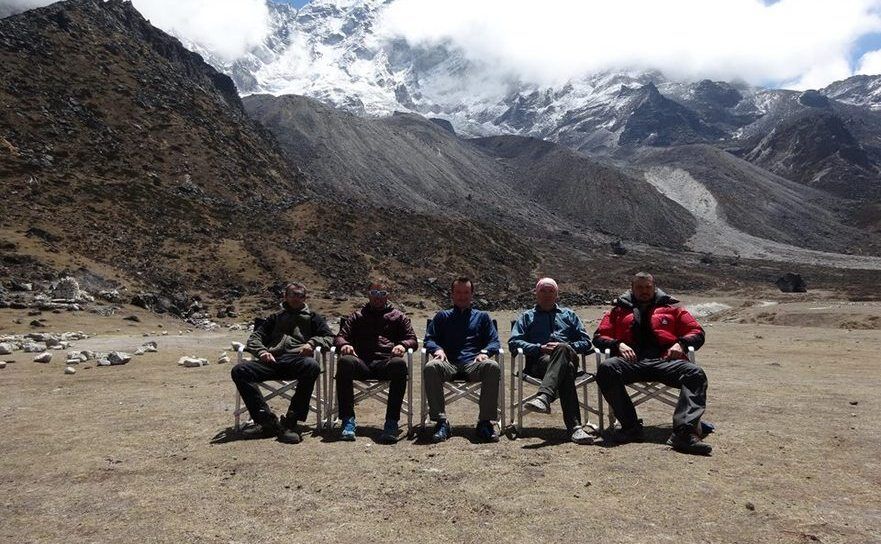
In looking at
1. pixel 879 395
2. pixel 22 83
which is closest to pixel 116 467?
pixel 879 395

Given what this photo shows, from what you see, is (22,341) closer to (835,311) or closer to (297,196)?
(835,311)

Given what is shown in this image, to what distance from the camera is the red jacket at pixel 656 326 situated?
25.2 ft

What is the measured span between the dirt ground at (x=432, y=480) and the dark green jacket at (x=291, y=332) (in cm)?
118

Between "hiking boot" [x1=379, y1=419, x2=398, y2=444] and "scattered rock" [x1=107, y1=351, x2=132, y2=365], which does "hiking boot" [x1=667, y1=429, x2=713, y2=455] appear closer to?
"hiking boot" [x1=379, y1=419, x2=398, y2=444]

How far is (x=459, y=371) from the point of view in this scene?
7922 millimetres

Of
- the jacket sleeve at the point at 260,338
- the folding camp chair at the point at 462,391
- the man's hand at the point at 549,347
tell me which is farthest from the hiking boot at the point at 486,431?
the jacket sleeve at the point at 260,338

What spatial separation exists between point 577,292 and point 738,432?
162 ft

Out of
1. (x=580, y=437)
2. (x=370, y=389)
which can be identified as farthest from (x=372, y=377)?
(x=580, y=437)

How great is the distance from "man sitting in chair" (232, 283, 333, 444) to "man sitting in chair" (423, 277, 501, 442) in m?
1.46

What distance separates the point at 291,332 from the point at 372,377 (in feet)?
4.47

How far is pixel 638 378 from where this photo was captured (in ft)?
24.3

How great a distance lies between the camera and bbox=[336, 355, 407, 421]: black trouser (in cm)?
764

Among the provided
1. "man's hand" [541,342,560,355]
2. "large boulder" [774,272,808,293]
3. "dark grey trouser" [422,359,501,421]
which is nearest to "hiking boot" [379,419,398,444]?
"dark grey trouser" [422,359,501,421]

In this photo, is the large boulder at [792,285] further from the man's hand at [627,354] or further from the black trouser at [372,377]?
the black trouser at [372,377]
